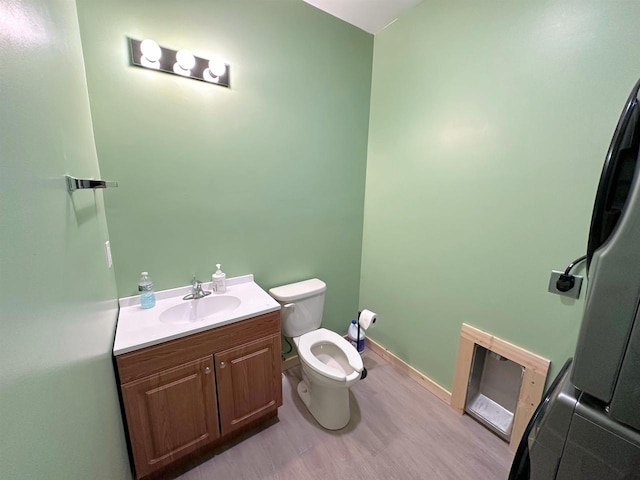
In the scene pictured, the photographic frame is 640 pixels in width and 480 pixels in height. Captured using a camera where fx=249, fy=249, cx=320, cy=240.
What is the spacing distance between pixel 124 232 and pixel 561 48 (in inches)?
90.0

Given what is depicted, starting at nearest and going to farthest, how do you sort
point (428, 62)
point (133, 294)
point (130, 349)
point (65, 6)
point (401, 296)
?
1. point (65, 6)
2. point (130, 349)
3. point (133, 294)
4. point (428, 62)
5. point (401, 296)

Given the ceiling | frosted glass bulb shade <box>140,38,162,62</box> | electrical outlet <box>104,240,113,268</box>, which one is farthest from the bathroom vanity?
the ceiling

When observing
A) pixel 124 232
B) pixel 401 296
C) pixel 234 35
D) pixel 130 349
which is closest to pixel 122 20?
pixel 234 35

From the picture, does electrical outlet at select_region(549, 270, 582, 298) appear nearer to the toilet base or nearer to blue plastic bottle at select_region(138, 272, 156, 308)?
the toilet base

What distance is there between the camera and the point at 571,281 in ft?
3.82

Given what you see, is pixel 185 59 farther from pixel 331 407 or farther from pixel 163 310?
pixel 331 407

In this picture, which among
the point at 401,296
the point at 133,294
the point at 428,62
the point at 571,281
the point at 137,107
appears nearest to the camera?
the point at 571,281

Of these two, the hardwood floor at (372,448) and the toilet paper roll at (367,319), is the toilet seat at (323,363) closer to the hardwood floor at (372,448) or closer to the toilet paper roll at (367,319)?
the toilet paper roll at (367,319)

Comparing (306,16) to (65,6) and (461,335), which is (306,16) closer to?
(65,6)

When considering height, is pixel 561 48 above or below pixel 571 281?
above

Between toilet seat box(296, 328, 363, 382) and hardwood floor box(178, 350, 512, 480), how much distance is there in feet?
1.24

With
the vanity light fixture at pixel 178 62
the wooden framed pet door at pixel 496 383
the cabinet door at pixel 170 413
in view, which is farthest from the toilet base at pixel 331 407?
the vanity light fixture at pixel 178 62

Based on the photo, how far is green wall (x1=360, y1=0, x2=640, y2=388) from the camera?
3.56ft

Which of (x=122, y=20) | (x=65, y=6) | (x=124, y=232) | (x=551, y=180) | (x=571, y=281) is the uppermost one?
(x=122, y=20)
